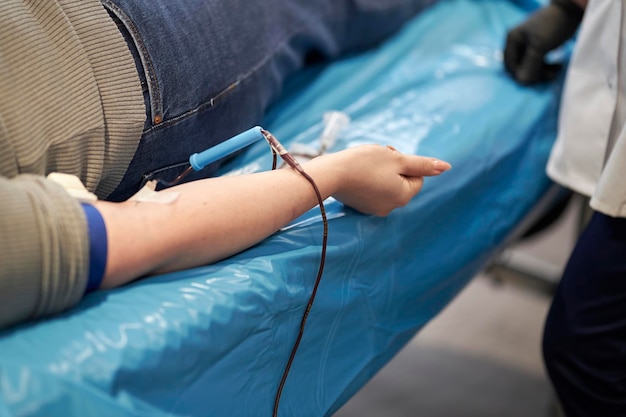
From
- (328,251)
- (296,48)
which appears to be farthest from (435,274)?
(296,48)

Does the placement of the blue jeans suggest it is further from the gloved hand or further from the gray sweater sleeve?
the gloved hand

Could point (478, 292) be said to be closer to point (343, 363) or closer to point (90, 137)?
point (343, 363)

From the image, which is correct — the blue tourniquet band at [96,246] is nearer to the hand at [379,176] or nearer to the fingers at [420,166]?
the hand at [379,176]

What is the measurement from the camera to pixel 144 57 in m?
0.81

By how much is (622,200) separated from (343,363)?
1.40 feet

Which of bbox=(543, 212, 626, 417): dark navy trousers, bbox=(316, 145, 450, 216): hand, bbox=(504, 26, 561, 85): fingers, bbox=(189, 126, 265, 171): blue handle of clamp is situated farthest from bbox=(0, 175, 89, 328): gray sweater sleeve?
bbox=(504, 26, 561, 85): fingers

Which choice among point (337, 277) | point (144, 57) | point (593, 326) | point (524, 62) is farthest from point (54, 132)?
point (524, 62)

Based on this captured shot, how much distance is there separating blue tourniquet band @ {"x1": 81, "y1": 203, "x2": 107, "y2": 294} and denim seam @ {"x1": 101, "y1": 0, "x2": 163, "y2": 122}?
211mm

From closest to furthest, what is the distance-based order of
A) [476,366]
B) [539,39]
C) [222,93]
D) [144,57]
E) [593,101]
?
1. [144,57]
2. [222,93]
3. [593,101]
4. [539,39]
5. [476,366]

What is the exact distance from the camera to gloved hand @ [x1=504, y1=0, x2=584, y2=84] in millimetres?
1211

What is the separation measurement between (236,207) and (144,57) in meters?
0.24

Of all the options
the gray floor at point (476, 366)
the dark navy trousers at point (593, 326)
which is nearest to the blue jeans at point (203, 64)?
the dark navy trousers at point (593, 326)

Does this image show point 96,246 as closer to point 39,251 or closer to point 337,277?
point 39,251

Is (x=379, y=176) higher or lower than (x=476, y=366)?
higher
